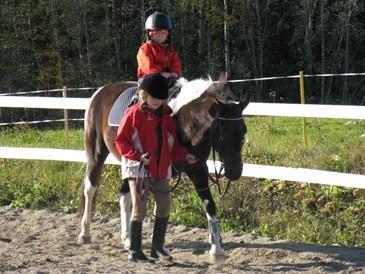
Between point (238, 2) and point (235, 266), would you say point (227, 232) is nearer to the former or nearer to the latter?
point (235, 266)

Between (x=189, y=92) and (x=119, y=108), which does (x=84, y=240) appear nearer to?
(x=119, y=108)

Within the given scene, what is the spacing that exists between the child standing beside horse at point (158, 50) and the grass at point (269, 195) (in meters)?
2.06

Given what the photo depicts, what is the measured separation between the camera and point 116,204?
9297 millimetres

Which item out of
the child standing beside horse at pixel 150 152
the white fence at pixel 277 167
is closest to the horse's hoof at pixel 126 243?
the child standing beside horse at pixel 150 152

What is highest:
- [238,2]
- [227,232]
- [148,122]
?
[238,2]

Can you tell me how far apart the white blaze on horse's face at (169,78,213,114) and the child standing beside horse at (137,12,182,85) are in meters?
0.32

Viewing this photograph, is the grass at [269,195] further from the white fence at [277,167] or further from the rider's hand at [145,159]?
the rider's hand at [145,159]

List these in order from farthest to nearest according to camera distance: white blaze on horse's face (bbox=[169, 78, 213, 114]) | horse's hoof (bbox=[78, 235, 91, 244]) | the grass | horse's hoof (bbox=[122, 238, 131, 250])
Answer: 1. the grass
2. horse's hoof (bbox=[78, 235, 91, 244])
3. horse's hoof (bbox=[122, 238, 131, 250])
4. white blaze on horse's face (bbox=[169, 78, 213, 114])

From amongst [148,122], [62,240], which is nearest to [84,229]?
[62,240]

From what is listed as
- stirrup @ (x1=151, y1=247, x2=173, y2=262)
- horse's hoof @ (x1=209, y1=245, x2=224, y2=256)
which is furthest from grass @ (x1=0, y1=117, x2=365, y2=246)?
stirrup @ (x1=151, y1=247, x2=173, y2=262)

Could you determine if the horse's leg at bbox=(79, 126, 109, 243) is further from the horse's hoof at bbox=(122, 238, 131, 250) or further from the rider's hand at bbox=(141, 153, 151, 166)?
the rider's hand at bbox=(141, 153, 151, 166)

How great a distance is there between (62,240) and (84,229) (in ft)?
0.92

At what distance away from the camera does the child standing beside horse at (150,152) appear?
6367 millimetres

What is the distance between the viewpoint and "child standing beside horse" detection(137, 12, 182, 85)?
278 inches
